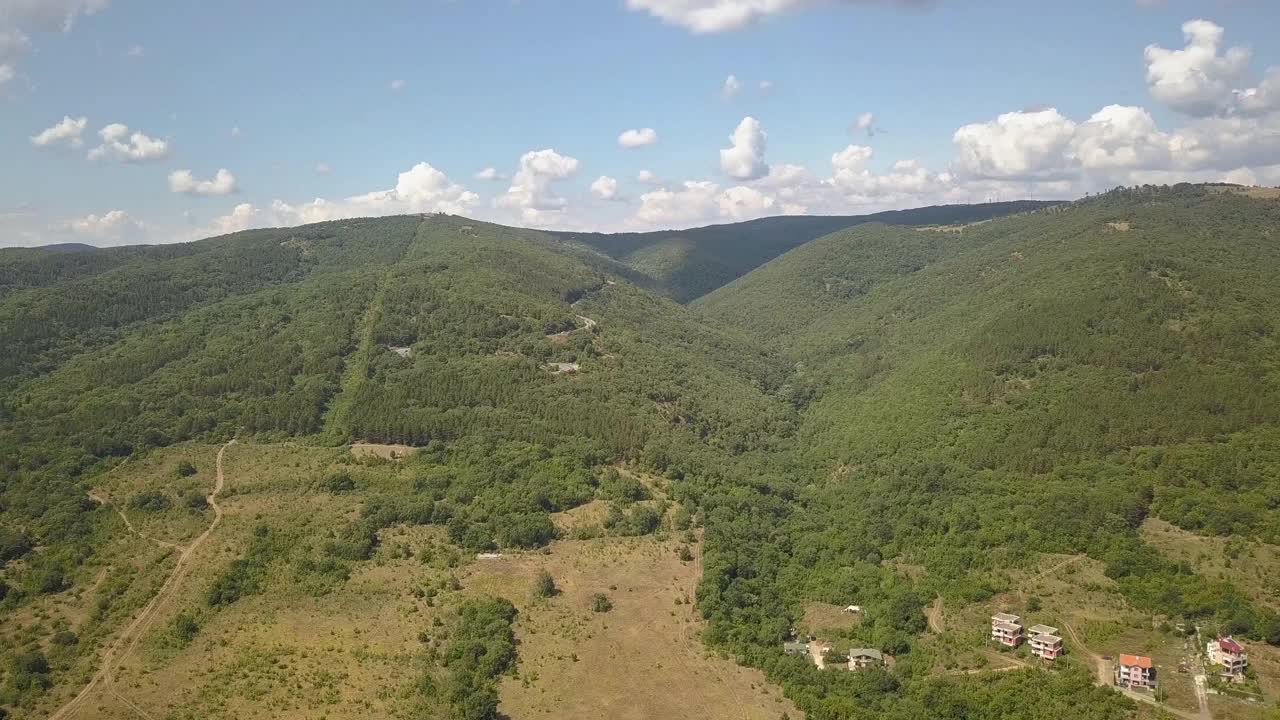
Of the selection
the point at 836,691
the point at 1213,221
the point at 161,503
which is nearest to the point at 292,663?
the point at 161,503

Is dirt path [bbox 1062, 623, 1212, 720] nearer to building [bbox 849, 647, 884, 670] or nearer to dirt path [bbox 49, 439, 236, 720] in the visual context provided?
building [bbox 849, 647, 884, 670]

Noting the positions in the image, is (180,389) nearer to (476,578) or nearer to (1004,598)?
(476,578)

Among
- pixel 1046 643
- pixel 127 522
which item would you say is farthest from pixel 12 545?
pixel 1046 643

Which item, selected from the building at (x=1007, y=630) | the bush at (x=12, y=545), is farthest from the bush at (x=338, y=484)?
the building at (x=1007, y=630)

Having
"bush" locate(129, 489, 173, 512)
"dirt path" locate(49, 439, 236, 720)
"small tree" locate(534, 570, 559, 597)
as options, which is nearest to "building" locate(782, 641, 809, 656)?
"small tree" locate(534, 570, 559, 597)

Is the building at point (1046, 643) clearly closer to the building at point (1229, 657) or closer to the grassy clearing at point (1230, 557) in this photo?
the building at point (1229, 657)

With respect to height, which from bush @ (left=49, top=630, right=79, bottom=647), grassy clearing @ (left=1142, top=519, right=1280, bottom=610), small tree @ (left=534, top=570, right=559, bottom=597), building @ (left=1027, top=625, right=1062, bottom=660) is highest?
bush @ (left=49, top=630, right=79, bottom=647)
